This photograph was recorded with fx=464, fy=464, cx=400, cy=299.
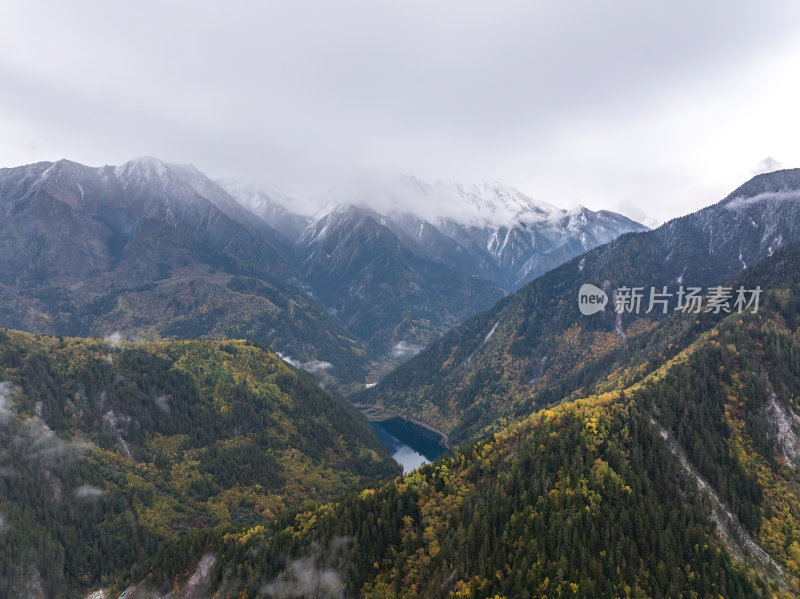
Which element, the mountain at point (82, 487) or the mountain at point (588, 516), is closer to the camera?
the mountain at point (588, 516)

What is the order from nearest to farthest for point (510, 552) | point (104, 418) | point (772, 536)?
point (510, 552), point (772, 536), point (104, 418)

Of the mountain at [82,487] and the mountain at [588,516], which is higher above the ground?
the mountain at [588,516]

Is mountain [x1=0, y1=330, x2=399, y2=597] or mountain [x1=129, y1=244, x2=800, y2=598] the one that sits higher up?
mountain [x1=129, y1=244, x2=800, y2=598]

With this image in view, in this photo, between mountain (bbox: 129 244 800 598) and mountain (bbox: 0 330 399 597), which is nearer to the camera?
mountain (bbox: 129 244 800 598)

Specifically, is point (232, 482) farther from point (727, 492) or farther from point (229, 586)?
point (727, 492)

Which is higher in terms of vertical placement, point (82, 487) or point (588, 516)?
point (588, 516)

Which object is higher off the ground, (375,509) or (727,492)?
(727,492)

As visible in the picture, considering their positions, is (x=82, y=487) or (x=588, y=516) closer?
(x=588, y=516)

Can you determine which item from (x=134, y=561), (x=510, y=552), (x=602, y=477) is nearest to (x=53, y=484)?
(x=134, y=561)
